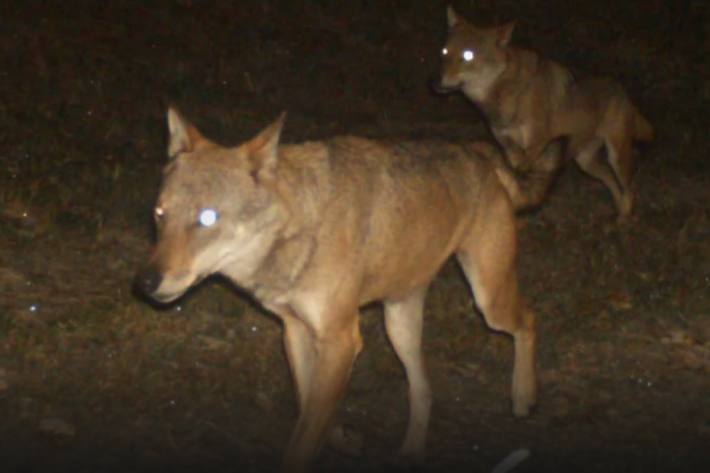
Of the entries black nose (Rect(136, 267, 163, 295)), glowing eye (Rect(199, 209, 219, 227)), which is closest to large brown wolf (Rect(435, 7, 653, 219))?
glowing eye (Rect(199, 209, 219, 227))

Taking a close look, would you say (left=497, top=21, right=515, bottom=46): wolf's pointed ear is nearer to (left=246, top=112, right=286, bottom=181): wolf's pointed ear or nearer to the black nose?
(left=246, top=112, right=286, bottom=181): wolf's pointed ear

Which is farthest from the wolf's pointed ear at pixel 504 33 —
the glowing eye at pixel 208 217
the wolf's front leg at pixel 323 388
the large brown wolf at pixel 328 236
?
the glowing eye at pixel 208 217

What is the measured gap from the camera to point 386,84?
44.3 ft

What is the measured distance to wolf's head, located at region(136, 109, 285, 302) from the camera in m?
5.21

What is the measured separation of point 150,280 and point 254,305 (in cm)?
342

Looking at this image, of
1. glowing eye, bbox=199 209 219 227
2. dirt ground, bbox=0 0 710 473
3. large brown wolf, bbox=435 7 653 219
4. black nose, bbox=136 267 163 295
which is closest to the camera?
black nose, bbox=136 267 163 295

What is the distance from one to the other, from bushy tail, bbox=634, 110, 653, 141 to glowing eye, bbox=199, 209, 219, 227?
22.4 ft

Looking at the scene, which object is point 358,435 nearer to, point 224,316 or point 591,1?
point 224,316

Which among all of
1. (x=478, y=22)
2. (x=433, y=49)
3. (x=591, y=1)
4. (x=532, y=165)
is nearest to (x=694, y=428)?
(x=532, y=165)

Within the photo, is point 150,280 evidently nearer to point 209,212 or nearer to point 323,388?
point 209,212

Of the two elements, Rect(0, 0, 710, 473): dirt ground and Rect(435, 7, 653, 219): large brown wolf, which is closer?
Rect(0, 0, 710, 473): dirt ground

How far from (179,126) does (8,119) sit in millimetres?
5876

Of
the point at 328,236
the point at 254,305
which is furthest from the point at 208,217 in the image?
the point at 254,305

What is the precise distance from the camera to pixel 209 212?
208 inches
